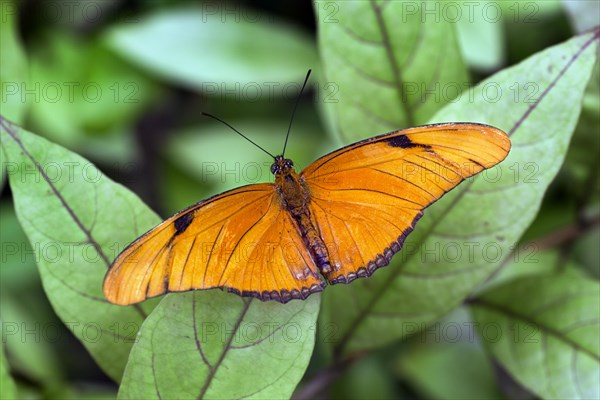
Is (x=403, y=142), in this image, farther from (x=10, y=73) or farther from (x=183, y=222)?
(x=10, y=73)

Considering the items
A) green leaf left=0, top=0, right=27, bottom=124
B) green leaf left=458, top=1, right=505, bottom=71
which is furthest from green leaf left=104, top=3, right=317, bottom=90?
green leaf left=458, top=1, right=505, bottom=71

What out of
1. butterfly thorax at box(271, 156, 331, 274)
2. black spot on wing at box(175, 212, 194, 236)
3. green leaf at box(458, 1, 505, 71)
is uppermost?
green leaf at box(458, 1, 505, 71)

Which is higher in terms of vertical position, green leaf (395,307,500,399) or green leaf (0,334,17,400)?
green leaf (395,307,500,399)

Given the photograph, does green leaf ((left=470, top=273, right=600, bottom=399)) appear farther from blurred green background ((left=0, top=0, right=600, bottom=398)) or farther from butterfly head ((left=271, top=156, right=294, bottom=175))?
butterfly head ((left=271, top=156, right=294, bottom=175))

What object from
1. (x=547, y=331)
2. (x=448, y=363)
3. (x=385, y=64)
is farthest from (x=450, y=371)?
(x=385, y=64)

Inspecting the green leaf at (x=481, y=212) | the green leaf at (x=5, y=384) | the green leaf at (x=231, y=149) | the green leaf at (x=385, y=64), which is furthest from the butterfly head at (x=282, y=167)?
the green leaf at (x=5, y=384)

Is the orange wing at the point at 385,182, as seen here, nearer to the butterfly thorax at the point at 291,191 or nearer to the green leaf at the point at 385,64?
the butterfly thorax at the point at 291,191

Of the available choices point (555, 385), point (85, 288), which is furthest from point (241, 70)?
point (555, 385)

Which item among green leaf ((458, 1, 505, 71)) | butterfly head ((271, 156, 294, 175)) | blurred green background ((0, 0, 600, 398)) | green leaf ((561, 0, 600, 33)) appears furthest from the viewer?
blurred green background ((0, 0, 600, 398))
